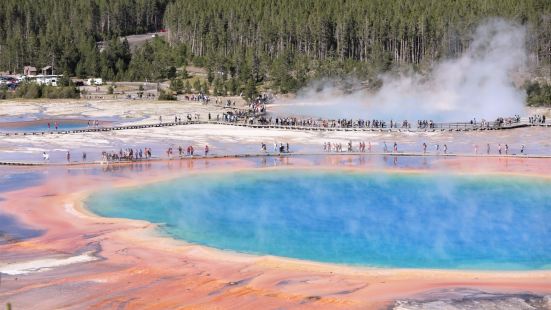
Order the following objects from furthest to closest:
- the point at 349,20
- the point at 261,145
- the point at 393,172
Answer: the point at 349,20, the point at 261,145, the point at 393,172

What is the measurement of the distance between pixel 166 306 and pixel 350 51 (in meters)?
68.3

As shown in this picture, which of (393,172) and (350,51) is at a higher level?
(350,51)

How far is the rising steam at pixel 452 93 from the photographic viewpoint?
181 ft

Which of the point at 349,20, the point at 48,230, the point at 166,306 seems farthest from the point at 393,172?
the point at 349,20

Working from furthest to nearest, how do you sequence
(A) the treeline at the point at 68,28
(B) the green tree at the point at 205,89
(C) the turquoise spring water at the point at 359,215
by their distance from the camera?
(A) the treeline at the point at 68,28
(B) the green tree at the point at 205,89
(C) the turquoise spring water at the point at 359,215

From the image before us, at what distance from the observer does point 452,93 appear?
200ft

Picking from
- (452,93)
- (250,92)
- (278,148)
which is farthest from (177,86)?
A: (278,148)

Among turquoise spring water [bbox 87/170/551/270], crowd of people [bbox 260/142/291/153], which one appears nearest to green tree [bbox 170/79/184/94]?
crowd of people [bbox 260/142/291/153]

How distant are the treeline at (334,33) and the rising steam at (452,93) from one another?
6.24ft

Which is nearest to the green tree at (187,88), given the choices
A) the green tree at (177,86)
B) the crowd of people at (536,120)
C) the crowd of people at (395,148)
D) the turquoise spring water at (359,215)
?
the green tree at (177,86)

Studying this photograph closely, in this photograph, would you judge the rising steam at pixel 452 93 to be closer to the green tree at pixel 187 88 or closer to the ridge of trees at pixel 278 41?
the ridge of trees at pixel 278 41

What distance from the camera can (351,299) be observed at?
1659 centimetres

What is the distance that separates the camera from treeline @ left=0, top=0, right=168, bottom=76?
85.4 metres

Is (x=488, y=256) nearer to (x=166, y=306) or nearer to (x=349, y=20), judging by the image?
(x=166, y=306)
